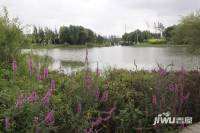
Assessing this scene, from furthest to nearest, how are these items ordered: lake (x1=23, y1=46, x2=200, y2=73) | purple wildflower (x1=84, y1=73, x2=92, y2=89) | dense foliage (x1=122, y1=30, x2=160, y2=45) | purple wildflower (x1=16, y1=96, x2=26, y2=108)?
dense foliage (x1=122, y1=30, x2=160, y2=45), lake (x1=23, y1=46, x2=200, y2=73), purple wildflower (x1=84, y1=73, x2=92, y2=89), purple wildflower (x1=16, y1=96, x2=26, y2=108)

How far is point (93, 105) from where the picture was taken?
3.57m

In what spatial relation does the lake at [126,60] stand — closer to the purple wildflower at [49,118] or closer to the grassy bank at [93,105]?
the grassy bank at [93,105]

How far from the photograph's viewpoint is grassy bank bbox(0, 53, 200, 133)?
3.01 meters

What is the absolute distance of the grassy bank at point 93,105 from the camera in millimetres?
3010

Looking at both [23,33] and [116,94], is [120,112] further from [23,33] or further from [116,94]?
[23,33]

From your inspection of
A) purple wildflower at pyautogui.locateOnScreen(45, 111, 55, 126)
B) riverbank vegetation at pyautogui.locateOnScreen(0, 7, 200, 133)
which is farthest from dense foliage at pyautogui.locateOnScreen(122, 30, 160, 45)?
purple wildflower at pyautogui.locateOnScreen(45, 111, 55, 126)

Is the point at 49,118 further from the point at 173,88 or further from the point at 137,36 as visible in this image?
the point at 137,36

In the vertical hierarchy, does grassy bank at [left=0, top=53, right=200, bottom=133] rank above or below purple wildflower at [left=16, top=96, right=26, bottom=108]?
below

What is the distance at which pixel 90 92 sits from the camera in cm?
354

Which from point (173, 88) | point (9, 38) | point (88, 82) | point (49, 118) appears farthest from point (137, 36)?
point (49, 118)

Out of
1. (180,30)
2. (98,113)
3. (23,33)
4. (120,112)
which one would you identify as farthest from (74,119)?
(180,30)

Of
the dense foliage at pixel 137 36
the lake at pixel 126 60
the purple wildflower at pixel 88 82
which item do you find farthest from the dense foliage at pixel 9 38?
the dense foliage at pixel 137 36

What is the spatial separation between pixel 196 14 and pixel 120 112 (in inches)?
378

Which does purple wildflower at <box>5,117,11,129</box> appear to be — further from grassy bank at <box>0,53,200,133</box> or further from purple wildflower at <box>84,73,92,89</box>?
purple wildflower at <box>84,73,92,89</box>
